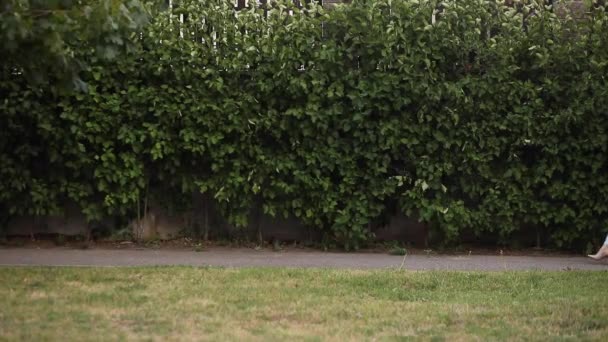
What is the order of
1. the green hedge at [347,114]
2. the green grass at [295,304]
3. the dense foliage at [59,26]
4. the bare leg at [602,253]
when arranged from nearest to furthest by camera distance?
the green grass at [295,304] < the dense foliage at [59,26] < the bare leg at [602,253] < the green hedge at [347,114]

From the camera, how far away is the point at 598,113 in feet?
30.6

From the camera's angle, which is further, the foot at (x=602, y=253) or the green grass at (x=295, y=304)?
the foot at (x=602, y=253)

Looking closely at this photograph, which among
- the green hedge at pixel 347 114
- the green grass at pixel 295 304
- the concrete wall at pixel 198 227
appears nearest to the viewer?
the green grass at pixel 295 304

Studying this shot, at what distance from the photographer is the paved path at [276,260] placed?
8.83 metres

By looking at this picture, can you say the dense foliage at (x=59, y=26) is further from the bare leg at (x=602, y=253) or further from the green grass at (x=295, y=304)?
the bare leg at (x=602, y=253)

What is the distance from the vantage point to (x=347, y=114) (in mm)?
9555

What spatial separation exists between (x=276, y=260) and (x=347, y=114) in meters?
1.75

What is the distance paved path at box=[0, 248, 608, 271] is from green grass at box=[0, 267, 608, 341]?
55cm

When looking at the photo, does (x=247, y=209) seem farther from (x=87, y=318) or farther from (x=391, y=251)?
(x=87, y=318)

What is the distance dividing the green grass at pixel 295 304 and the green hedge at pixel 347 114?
1465 mm

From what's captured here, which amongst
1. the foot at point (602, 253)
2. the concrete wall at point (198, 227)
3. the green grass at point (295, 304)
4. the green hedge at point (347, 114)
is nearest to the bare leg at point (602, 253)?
the foot at point (602, 253)

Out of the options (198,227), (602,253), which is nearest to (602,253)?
(602,253)

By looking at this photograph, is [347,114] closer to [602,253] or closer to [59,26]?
Result: [602,253]

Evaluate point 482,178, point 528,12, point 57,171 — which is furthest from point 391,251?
point 57,171
